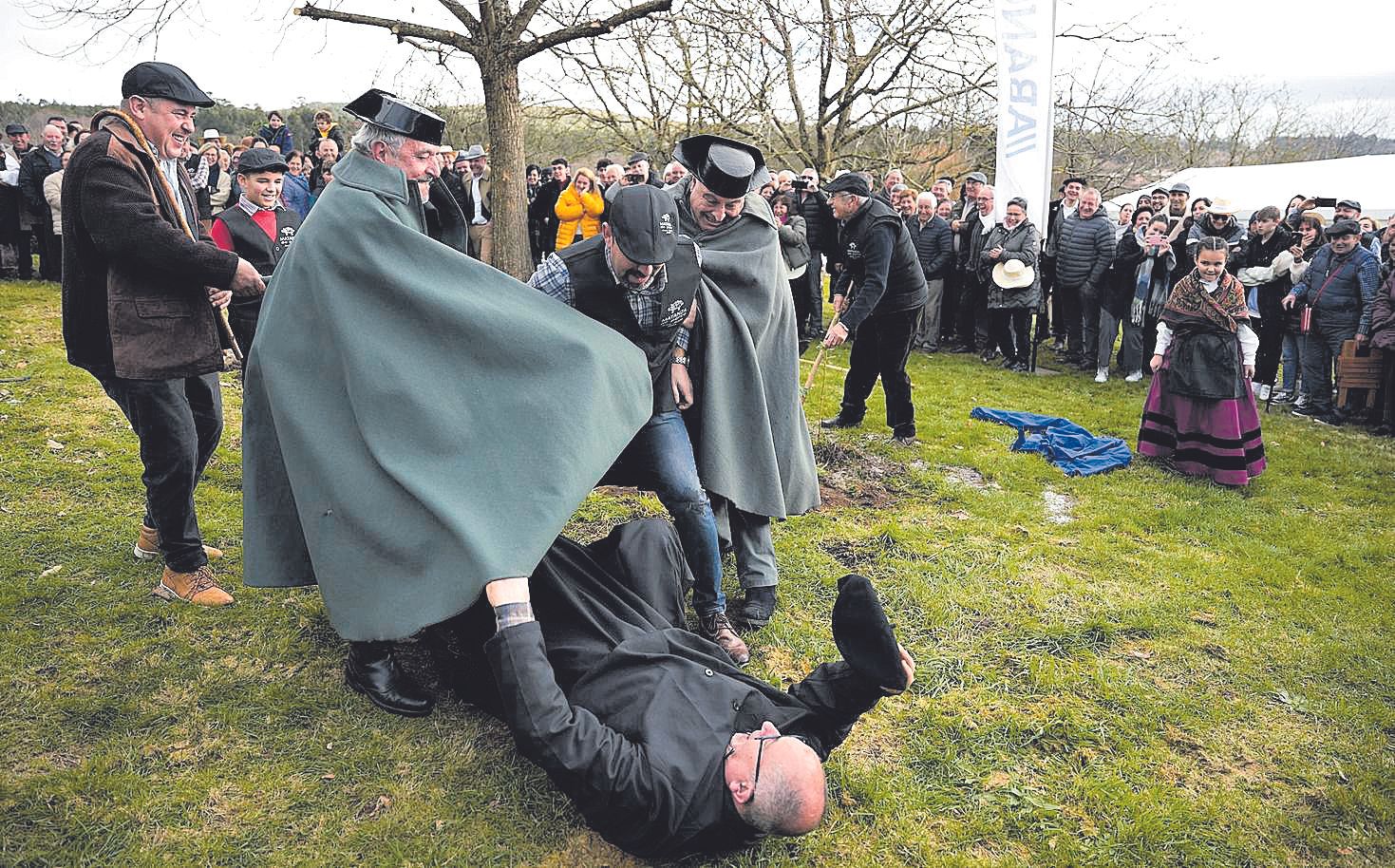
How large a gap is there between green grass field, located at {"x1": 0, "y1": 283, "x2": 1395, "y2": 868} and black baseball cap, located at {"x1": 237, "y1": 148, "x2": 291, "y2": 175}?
196 centimetres

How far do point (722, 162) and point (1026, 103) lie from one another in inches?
338

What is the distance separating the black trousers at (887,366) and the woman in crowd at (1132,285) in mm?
4373

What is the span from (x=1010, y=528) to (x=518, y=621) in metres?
4.13

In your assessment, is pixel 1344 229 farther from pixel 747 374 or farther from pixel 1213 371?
pixel 747 374

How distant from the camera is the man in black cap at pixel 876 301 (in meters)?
6.98

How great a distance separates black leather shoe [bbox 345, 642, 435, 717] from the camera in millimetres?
3695

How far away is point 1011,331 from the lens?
11.8 m

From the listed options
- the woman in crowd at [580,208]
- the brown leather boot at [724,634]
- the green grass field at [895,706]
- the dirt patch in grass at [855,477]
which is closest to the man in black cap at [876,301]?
the dirt patch in grass at [855,477]

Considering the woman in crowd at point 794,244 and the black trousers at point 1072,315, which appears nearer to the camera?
the woman in crowd at point 794,244

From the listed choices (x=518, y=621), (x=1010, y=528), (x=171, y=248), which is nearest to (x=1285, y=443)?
(x=1010, y=528)

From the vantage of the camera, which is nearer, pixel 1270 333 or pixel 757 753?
Answer: pixel 757 753

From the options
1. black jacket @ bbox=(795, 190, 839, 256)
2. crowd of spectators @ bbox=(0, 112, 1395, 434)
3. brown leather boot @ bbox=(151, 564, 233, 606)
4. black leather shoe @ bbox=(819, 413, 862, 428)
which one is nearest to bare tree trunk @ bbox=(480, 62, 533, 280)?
crowd of spectators @ bbox=(0, 112, 1395, 434)

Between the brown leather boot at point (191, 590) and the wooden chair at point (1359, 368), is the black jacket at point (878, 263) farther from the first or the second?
the wooden chair at point (1359, 368)

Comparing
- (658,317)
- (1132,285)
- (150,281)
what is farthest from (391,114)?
(1132,285)
